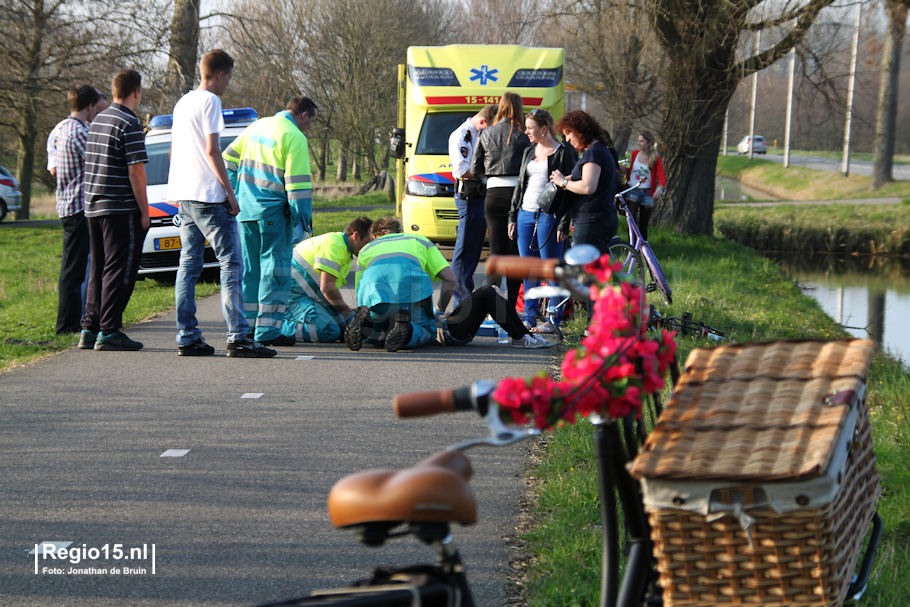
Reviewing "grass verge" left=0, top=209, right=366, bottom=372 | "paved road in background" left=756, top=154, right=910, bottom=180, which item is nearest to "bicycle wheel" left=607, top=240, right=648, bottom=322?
"grass verge" left=0, top=209, right=366, bottom=372

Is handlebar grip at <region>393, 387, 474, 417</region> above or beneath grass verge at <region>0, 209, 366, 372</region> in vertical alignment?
above

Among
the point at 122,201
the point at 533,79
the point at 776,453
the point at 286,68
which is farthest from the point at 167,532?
the point at 286,68

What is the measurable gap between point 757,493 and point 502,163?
23.6 feet

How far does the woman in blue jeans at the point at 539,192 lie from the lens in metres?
8.66

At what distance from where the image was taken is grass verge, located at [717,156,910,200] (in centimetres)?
3772

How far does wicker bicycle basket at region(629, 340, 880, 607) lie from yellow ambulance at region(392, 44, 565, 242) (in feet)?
37.7

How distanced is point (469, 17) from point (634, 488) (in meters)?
56.6

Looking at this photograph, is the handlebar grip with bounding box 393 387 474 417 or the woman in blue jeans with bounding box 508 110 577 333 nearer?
the handlebar grip with bounding box 393 387 474 417

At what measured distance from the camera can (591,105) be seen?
2753 inches

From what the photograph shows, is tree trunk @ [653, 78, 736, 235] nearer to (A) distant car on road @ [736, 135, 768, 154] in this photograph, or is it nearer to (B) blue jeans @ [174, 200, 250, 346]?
(B) blue jeans @ [174, 200, 250, 346]

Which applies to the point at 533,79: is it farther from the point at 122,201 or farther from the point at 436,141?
the point at 122,201

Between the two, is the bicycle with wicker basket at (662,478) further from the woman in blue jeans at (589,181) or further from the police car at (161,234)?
the police car at (161,234)

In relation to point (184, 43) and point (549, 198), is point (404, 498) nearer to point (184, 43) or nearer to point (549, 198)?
point (549, 198)

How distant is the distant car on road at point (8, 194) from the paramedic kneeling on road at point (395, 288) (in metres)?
20.3
